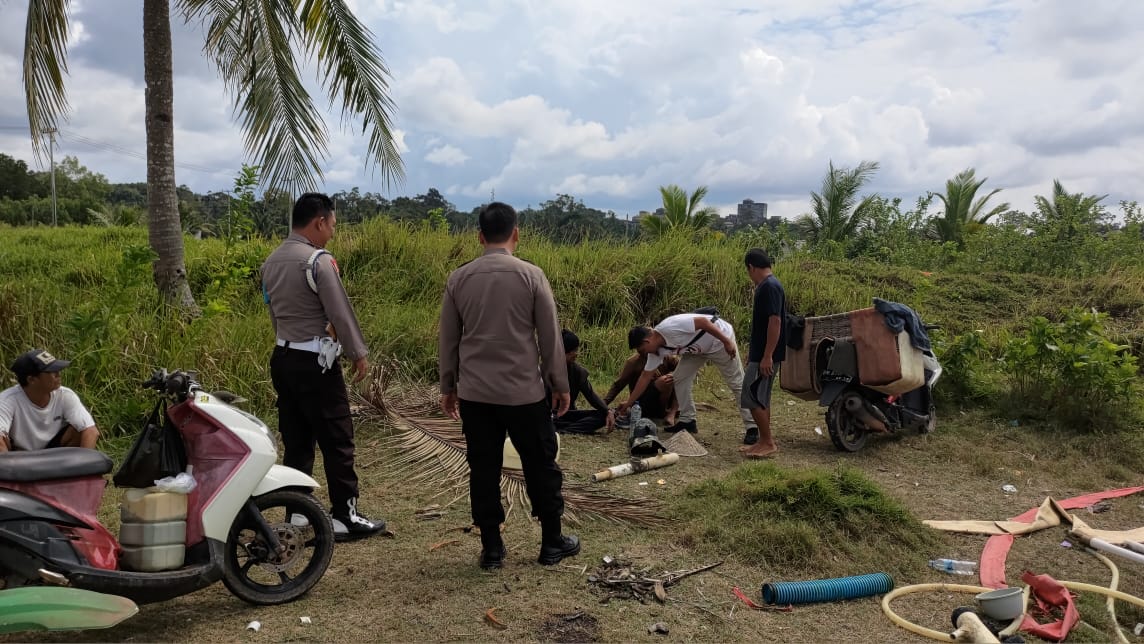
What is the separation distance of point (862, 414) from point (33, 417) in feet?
18.1

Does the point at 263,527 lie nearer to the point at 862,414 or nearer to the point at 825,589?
the point at 825,589

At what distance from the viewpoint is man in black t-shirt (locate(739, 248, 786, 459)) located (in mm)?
5699

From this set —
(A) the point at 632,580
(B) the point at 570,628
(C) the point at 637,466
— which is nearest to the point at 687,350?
(C) the point at 637,466

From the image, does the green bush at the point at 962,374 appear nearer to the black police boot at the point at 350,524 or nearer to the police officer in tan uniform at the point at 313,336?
the black police boot at the point at 350,524

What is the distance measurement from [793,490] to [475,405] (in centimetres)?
195

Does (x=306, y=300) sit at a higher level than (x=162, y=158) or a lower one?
lower

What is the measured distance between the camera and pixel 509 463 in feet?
17.0

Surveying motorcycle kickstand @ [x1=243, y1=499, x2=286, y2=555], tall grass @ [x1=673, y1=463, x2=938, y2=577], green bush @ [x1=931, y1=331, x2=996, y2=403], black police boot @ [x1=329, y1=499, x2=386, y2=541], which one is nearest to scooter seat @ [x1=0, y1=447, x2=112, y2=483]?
motorcycle kickstand @ [x1=243, y1=499, x2=286, y2=555]

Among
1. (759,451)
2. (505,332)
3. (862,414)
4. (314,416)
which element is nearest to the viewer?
(505,332)

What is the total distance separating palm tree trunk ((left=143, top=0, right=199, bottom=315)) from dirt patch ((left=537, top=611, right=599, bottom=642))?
17.4 feet

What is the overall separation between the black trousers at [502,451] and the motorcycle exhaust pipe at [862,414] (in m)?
3.33

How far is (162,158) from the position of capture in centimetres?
710

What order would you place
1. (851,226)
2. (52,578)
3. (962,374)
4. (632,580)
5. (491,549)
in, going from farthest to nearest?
(851,226) → (962,374) → (491,549) → (632,580) → (52,578)

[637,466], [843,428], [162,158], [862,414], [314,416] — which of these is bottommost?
[637,466]
